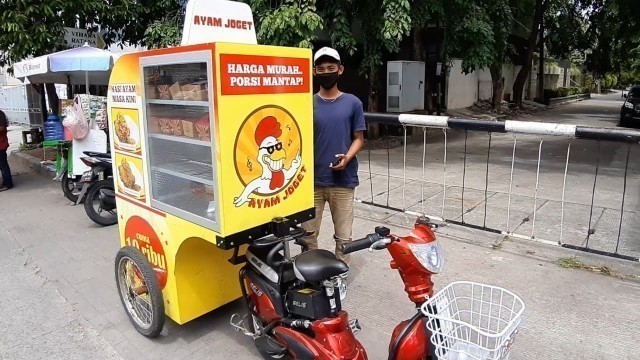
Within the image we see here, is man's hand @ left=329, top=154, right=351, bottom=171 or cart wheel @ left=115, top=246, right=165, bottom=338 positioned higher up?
man's hand @ left=329, top=154, right=351, bottom=171

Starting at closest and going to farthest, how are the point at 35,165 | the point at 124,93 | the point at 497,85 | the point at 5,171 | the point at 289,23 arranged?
the point at 124,93
the point at 289,23
the point at 5,171
the point at 35,165
the point at 497,85

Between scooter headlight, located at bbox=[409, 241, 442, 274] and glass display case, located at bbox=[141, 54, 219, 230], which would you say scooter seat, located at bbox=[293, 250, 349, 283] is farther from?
glass display case, located at bbox=[141, 54, 219, 230]

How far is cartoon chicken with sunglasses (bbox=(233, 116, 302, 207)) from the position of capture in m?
2.62

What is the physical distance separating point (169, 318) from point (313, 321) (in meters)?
1.50

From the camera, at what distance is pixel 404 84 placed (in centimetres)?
1152

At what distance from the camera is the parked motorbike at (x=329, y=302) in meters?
2.09

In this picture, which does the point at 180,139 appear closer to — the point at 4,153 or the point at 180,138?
the point at 180,138

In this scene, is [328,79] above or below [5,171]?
above

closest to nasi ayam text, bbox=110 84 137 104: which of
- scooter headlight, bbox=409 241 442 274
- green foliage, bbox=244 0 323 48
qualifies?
scooter headlight, bbox=409 241 442 274

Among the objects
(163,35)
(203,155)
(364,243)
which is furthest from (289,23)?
(364,243)

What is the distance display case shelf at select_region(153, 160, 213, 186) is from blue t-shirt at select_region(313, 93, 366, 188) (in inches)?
35.7

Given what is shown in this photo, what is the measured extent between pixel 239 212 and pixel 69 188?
5.64 meters

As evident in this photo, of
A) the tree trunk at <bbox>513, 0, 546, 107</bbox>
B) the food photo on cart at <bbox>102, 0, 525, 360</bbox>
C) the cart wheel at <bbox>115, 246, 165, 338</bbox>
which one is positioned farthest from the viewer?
the tree trunk at <bbox>513, 0, 546, 107</bbox>

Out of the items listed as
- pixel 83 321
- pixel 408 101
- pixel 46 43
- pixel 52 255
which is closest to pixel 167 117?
pixel 83 321
